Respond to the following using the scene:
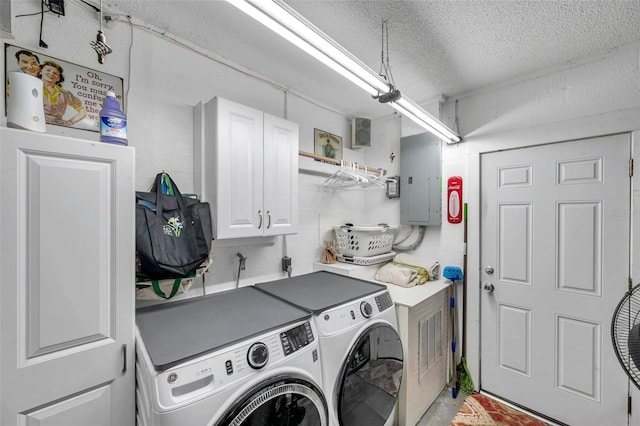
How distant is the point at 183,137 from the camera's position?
1.79 meters

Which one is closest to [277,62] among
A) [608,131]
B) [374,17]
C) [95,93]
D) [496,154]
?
[374,17]

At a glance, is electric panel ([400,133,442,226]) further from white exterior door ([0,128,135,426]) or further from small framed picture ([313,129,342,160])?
white exterior door ([0,128,135,426])

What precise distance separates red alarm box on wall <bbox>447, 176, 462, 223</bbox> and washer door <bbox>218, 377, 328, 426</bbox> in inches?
77.5

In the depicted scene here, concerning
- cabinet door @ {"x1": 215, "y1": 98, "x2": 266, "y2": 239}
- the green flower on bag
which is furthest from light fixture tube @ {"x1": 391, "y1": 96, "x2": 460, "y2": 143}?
the green flower on bag

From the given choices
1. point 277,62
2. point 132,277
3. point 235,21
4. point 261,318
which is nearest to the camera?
point 132,277

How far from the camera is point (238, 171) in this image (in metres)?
1.75

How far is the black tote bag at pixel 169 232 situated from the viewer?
130 cm

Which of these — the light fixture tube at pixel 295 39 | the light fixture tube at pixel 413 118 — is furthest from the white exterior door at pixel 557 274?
the light fixture tube at pixel 295 39

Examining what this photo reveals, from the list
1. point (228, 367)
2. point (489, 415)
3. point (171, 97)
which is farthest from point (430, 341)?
point (171, 97)

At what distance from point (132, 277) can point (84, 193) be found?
0.38 m

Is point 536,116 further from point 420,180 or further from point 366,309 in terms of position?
point 366,309

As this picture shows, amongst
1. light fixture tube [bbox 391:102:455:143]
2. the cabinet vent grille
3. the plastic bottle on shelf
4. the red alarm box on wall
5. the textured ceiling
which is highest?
the textured ceiling

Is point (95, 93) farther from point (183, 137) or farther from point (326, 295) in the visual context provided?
point (326, 295)

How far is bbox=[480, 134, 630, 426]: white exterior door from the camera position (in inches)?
72.7
